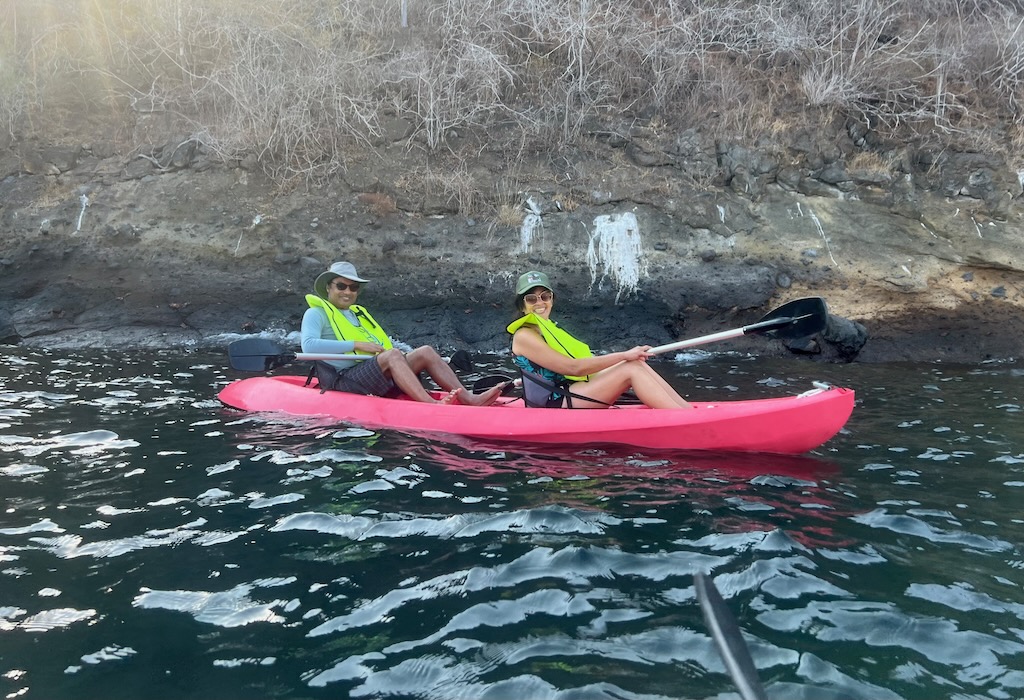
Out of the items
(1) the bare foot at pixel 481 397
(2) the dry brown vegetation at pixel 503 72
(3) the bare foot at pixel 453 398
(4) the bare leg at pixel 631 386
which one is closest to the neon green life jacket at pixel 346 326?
(3) the bare foot at pixel 453 398

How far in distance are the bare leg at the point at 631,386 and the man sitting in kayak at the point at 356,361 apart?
0.73 metres

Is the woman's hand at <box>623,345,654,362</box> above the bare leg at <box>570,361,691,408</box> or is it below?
above

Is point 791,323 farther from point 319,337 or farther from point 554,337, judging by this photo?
point 319,337

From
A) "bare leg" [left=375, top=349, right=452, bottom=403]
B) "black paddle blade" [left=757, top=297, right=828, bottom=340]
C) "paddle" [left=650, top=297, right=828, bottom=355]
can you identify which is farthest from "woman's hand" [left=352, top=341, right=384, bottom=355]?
"black paddle blade" [left=757, top=297, right=828, bottom=340]

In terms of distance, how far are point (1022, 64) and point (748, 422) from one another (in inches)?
345

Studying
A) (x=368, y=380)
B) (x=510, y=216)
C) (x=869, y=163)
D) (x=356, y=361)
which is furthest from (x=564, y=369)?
(x=869, y=163)

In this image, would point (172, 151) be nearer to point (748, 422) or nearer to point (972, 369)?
point (748, 422)

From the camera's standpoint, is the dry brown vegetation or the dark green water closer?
the dark green water

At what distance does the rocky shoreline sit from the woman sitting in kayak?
4.23 m

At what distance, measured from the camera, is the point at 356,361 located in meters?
6.52

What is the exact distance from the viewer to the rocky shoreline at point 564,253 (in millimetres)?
9797

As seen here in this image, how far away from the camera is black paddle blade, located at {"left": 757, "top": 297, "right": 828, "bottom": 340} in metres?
5.29

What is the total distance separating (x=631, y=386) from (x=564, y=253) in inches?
197

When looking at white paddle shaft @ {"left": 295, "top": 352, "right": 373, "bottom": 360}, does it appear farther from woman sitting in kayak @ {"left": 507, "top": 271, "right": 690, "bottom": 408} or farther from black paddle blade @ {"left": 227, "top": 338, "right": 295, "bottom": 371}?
woman sitting in kayak @ {"left": 507, "top": 271, "right": 690, "bottom": 408}
